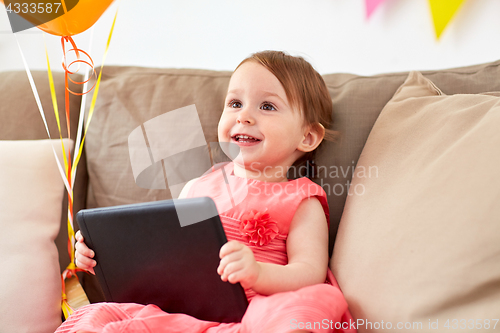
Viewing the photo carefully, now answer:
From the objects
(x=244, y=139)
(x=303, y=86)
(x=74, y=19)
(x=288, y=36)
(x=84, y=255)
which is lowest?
(x=84, y=255)

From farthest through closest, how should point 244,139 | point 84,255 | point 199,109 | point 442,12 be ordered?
point 442,12
point 199,109
point 244,139
point 84,255

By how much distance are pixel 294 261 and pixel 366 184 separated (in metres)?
0.24

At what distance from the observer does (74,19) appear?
0.87 metres

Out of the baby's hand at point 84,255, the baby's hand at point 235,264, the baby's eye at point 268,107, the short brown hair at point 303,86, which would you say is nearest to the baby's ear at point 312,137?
the short brown hair at point 303,86

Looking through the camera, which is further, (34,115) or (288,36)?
(288,36)

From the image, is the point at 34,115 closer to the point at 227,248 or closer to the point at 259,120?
the point at 259,120

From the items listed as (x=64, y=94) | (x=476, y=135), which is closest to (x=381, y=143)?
(x=476, y=135)

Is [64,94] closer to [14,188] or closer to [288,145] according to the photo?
[14,188]

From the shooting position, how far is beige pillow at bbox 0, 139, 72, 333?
811 mm

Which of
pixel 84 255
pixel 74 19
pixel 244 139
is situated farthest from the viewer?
pixel 244 139

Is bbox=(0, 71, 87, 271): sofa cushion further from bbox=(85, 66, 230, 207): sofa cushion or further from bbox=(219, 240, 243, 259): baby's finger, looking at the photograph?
bbox=(219, 240, 243, 259): baby's finger

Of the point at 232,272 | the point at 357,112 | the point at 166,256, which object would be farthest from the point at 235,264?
the point at 357,112

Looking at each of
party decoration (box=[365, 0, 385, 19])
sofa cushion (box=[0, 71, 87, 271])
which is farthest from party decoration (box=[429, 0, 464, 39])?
sofa cushion (box=[0, 71, 87, 271])

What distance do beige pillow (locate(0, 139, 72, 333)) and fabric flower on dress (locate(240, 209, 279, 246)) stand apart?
48 centimetres
